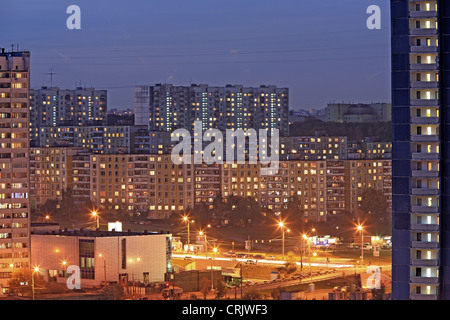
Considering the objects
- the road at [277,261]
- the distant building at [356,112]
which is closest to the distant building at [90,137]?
the distant building at [356,112]

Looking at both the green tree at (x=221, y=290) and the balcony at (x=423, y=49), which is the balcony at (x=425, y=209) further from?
the green tree at (x=221, y=290)

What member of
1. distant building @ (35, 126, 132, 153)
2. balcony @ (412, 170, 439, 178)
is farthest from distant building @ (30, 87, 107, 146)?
balcony @ (412, 170, 439, 178)

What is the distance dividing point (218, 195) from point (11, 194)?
449 inches

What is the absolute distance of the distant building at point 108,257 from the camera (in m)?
12.9

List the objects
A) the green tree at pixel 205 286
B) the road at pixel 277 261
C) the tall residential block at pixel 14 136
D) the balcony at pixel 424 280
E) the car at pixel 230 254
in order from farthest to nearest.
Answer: the car at pixel 230 254
the road at pixel 277 261
the tall residential block at pixel 14 136
the green tree at pixel 205 286
the balcony at pixel 424 280

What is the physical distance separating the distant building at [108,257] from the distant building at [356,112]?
25.5 metres

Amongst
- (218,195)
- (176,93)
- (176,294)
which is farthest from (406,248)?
(176,93)

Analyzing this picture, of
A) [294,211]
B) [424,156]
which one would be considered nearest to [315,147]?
[294,211]

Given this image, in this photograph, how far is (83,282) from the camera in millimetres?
12836

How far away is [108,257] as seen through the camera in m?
12.9

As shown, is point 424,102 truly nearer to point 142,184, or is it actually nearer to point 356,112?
point 142,184

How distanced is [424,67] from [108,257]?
18.7 feet

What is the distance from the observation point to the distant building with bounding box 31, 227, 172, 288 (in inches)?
506
